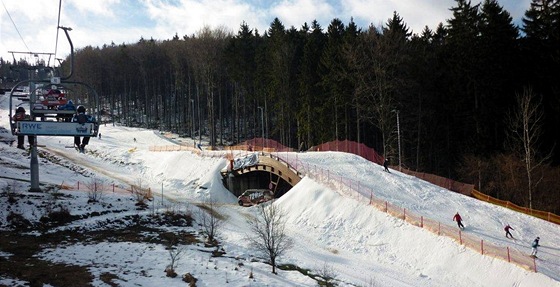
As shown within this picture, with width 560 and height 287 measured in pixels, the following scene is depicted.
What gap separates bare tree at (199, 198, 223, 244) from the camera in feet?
78.7

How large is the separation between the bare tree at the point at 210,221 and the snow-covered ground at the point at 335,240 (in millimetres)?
574

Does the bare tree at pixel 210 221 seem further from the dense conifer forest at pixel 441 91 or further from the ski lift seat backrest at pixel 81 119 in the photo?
the dense conifer forest at pixel 441 91

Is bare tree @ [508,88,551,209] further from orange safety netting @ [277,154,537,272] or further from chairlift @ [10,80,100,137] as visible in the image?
chairlift @ [10,80,100,137]

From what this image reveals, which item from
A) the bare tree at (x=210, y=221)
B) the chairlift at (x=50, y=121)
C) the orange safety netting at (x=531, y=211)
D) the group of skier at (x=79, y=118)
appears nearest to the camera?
the chairlift at (x=50, y=121)

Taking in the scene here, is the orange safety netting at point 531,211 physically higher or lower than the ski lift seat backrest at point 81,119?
lower

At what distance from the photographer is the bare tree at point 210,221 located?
24.0 m

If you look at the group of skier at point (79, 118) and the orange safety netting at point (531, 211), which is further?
the orange safety netting at point (531, 211)

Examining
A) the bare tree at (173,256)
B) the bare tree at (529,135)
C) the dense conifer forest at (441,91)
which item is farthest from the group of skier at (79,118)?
the bare tree at (529,135)

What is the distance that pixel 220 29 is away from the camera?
71.9 metres

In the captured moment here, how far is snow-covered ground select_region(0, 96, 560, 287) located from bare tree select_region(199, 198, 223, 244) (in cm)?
57

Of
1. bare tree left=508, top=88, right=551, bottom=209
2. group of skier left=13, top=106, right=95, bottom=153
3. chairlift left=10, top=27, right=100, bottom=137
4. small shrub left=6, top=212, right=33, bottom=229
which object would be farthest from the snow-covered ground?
bare tree left=508, top=88, right=551, bottom=209

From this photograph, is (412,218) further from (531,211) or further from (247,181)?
(247,181)

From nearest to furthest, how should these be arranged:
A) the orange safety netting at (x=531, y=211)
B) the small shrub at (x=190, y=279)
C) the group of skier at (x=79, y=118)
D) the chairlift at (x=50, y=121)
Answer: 1. the small shrub at (x=190, y=279)
2. the chairlift at (x=50, y=121)
3. the group of skier at (x=79, y=118)
4. the orange safety netting at (x=531, y=211)

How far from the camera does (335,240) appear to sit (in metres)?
25.0
